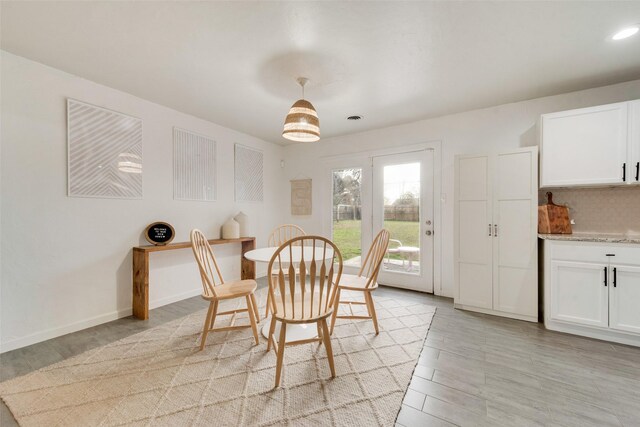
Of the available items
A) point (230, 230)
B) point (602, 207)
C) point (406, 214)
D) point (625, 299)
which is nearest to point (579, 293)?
point (625, 299)

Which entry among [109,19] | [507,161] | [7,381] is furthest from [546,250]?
[7,381]

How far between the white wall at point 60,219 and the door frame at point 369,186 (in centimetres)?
235

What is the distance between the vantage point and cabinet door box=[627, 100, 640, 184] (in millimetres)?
2324

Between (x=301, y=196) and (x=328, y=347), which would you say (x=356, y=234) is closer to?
(x=301, y=196)

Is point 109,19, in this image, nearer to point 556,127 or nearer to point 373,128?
point 373,128

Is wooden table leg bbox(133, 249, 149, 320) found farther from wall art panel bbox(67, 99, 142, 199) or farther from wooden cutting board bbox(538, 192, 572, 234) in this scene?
wooden cutting board bbox(538, 192, 572, 234)

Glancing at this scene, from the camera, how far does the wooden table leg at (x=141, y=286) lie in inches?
109

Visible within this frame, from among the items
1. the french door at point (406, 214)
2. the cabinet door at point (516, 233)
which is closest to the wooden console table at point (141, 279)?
the french door at point (406, 214)

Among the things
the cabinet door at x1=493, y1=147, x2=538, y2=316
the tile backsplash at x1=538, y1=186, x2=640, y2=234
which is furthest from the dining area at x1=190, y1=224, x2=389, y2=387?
the tile backsplash at x1=538, y1=186, x2=640, y2=234

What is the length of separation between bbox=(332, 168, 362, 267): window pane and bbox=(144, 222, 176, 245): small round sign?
2.53m

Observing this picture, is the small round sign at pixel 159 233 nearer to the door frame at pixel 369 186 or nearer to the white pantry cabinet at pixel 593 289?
the door frame at pixel 369 186

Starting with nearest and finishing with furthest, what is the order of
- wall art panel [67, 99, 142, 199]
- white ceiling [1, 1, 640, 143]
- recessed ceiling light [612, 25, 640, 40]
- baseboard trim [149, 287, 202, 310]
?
white ceiling [1, 1, 640, 143] → recessed ceiling light [612, 25, 640, 40] → wall art panel [67, 99, 142, 199] → baseboard trim [149, 287, 202, 310]

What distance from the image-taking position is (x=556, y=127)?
264 centimetres

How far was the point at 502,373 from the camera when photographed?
6.11 feet
